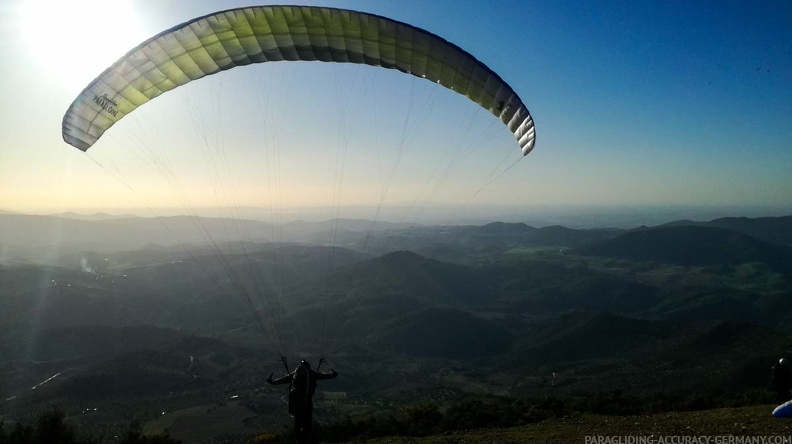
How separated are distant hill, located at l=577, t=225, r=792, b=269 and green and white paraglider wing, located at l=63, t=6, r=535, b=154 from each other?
17914 centimetres

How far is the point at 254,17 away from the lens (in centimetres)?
1003

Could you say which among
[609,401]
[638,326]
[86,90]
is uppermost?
[86,90]

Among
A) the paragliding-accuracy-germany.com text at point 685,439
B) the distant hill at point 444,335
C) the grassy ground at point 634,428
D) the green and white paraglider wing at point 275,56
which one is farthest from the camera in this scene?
the distant hill at point 444,335

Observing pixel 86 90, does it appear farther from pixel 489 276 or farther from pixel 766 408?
pixel 489 276

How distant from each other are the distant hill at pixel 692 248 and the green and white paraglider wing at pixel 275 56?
17914cm

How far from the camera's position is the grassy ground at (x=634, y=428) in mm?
9211

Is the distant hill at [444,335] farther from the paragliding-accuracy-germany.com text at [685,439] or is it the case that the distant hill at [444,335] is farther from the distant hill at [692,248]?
the distant hill at [692,248]

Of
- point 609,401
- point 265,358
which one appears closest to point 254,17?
point 609,401

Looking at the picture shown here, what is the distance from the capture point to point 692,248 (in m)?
168

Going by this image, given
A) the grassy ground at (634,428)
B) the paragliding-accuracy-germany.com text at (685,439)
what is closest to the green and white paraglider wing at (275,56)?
the paragliding-accuracy-germany.com text at (685,439)

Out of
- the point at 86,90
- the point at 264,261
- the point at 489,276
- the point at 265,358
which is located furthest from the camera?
the point at 264,261

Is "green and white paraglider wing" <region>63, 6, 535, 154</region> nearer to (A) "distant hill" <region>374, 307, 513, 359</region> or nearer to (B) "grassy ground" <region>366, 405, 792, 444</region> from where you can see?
(B) "grassy ground" <region>366, 405, 792, 444</region>

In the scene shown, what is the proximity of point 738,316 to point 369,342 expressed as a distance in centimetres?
7719

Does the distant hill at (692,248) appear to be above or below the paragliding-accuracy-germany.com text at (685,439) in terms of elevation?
below
